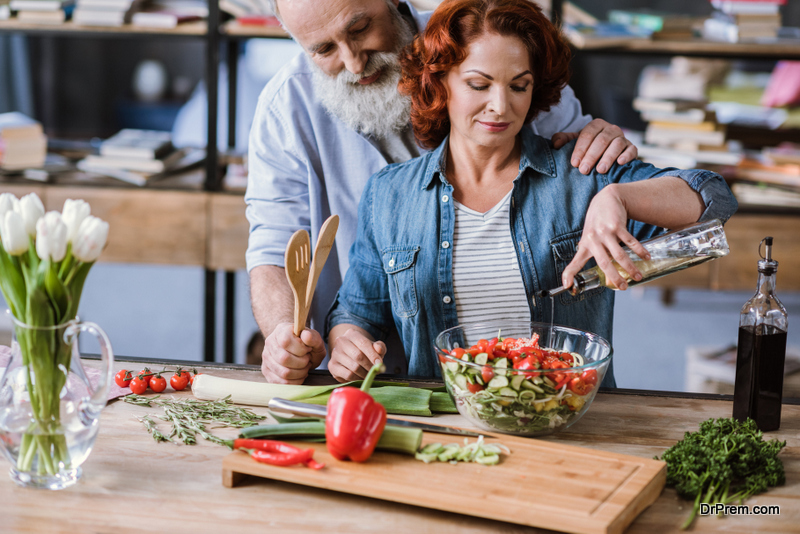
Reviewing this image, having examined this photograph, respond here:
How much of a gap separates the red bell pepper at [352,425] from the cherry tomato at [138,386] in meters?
0.45

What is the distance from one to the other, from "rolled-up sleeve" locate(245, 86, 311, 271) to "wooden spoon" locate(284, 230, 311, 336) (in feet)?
1.91

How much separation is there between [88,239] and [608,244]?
2.66 feet

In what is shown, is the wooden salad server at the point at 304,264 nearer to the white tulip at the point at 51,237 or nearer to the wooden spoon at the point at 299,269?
the wooden spoon at the point at 299,269

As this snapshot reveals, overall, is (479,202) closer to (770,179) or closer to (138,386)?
(138,386)

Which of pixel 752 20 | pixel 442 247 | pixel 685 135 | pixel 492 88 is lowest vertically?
pixel 442 247

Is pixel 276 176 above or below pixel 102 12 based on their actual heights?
below

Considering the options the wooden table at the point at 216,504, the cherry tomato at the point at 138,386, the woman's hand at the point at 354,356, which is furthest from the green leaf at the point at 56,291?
the woman's hand at the point at 354,356

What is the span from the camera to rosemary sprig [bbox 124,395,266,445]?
125 centimetres

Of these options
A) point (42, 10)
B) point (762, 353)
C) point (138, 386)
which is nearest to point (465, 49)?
point (762, 353)

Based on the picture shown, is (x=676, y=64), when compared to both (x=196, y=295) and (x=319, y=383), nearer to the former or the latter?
(x=196, y=295)

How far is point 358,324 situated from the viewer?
68.0 inches

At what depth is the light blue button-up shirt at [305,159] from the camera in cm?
199

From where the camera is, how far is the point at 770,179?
3.15 meters

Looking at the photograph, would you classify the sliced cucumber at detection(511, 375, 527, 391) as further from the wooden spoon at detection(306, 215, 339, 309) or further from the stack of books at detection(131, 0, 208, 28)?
the stack of books at detection(131, 0, 208, 28)
